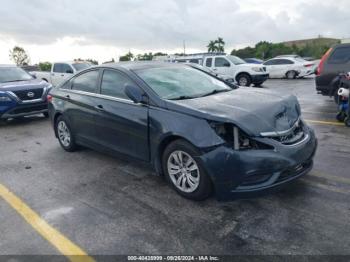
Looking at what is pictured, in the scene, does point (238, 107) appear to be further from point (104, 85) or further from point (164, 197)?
point (104, 85)

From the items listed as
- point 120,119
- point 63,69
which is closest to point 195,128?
point 120,119

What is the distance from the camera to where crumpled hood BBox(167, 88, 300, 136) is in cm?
338

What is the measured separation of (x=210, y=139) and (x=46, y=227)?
6.40ft

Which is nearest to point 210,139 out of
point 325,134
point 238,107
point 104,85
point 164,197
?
point 238,107

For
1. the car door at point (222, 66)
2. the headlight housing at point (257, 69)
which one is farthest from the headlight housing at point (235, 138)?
the car door at point (222, 66)

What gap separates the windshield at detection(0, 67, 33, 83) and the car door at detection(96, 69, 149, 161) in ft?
19.7

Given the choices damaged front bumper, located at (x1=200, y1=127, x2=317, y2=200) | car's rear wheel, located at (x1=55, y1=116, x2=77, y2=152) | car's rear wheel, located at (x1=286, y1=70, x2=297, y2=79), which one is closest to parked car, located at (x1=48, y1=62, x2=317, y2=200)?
damaged front bumper, located at (x1=200, y1=127, x2=317, y2=200)

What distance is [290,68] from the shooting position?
20.3 metres

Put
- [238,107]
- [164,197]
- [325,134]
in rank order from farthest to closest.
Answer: [325,134] < [164,197] < [238,107]

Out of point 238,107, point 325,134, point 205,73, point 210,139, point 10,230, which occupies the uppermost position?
point 205,73

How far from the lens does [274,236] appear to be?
301 centimetres

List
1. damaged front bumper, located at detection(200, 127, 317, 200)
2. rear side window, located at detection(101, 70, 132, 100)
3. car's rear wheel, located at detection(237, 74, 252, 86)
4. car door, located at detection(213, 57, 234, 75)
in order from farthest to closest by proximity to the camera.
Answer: car door, located at detection(213, 57, 234, 75), car's rear wheel, located at detection(237, 74, 252, 86), rear side window, located at detection(101, 70, 132, 100), damaged front bumper, located at detection(200, 127, 317, 200)

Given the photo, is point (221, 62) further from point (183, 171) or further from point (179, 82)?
point (183, 171)

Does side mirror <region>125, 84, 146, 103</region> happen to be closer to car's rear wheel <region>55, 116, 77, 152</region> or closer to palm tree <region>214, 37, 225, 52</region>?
car's rear wheel <region>55, 116, 77, 152</region>
